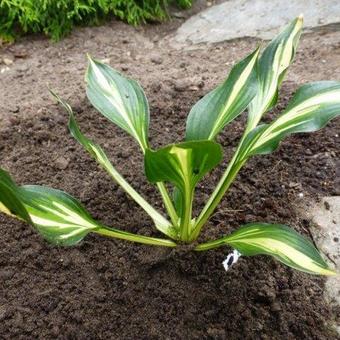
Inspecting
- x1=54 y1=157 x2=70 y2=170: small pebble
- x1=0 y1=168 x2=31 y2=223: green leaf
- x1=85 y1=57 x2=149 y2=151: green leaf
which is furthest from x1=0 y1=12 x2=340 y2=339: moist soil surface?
x1=0 y1=168 x2=31 y2=223: green leaf

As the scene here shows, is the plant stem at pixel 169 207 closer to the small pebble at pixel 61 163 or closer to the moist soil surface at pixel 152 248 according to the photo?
the moist soil surface at pixel 152 248

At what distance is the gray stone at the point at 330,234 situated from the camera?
123 centimetres

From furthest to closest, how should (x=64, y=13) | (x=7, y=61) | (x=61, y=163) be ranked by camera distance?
(x=64, y=13) → (x=7, y=61) → (x=61, y=163)

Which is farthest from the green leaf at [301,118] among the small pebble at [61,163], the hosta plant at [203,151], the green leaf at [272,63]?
the small pebble at [61,163]

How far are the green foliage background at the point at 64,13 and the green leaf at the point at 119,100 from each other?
1090 millimetres

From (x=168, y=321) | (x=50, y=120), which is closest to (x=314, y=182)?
(x=168, y=321)

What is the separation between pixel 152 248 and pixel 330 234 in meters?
0.46

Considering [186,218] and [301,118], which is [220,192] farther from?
[301,118]

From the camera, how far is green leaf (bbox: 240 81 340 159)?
1.14 meters

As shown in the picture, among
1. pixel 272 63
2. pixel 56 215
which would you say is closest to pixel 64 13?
pixel 272 63

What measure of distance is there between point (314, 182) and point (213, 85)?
597 mm

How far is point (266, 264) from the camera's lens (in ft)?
4.21

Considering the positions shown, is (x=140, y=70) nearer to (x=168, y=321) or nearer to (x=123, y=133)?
(x=123, y=133)

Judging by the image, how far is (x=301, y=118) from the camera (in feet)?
3.86
